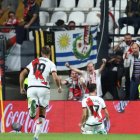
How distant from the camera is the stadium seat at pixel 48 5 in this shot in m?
27.5

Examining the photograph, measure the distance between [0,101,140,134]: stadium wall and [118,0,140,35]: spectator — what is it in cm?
283

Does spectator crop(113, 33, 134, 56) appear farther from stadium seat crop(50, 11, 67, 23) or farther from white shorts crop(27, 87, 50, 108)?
white shorts crop(27, 87, 50, 108)

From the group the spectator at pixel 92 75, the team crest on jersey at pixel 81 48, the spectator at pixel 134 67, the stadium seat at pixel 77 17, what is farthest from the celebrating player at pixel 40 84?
the stadium seat at pixel 77 17

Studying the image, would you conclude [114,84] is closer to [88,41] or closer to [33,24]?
[88,41]

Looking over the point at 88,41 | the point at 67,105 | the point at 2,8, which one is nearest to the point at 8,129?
the point at 67,105

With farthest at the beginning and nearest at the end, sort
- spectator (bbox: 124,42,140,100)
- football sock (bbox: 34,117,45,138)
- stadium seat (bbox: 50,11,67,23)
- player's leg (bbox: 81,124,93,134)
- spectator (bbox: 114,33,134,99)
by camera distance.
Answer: stadium seat (bbox: 50,11,67,23) < spectator (bbox: 114,33,134,99) < spectator (bbox: 124,42,140,100) < player's leg (bbox: 81,124,93,134) < football sock (bbox: 34,117,45,138)

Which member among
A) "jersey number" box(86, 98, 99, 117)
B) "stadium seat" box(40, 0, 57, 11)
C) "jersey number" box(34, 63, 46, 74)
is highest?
"stadium seat" box(40, 0, 57, 11)

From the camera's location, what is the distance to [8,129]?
76.5 feet

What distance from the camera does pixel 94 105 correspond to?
784 inches

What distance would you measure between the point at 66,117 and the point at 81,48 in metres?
1.99

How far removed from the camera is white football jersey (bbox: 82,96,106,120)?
19.8 m

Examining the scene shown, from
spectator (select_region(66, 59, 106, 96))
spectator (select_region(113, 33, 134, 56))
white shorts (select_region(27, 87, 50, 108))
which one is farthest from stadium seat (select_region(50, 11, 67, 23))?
white shorts (select_region(27, 87, 50, 108))

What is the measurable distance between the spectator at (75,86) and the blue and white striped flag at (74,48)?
0.73 meters

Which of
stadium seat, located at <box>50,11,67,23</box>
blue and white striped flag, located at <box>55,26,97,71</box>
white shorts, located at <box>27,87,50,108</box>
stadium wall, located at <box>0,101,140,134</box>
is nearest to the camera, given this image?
white shorts, located at <box>27,87,50,108</box>
